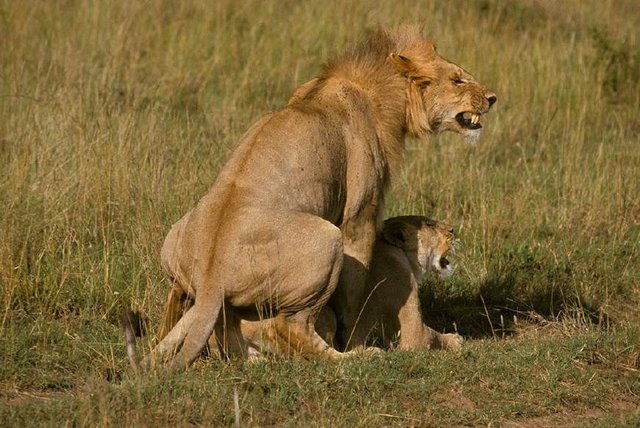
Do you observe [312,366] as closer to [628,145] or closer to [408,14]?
[628,145]

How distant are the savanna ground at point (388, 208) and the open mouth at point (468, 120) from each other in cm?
114

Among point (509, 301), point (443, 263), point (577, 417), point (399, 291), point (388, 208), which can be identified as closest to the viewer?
point (577, 417)

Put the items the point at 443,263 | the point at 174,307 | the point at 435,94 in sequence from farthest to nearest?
the point at 443,263 < the point at 435,94 < the point at 174,307

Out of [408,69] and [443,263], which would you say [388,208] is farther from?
[408,69]

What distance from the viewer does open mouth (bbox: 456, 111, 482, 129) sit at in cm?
702

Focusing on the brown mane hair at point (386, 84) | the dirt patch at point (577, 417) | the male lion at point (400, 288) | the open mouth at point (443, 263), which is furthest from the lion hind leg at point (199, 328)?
the open mouth at point (443, 263)

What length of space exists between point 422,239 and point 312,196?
1291mm

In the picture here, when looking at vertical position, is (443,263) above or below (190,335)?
below

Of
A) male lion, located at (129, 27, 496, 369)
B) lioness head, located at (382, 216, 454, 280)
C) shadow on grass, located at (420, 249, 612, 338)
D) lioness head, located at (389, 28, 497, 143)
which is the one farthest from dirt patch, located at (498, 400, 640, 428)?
lioness head, located at (389, 28, 497, 143)

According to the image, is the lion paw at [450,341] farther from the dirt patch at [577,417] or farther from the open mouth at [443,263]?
the dirt patch at [577,417]

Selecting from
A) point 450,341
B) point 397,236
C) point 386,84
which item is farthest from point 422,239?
point 386,84

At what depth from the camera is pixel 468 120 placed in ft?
23.2

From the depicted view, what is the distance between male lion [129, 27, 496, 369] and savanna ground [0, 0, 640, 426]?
0.99 feet

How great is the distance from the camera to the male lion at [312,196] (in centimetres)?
549
